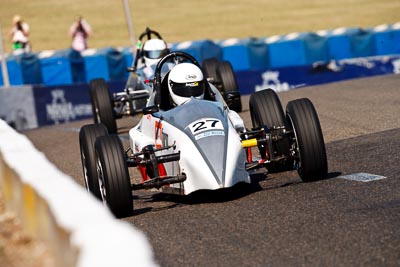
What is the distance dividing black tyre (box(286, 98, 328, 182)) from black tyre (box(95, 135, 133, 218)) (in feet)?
5.05

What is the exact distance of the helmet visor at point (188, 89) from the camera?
33.5 ft

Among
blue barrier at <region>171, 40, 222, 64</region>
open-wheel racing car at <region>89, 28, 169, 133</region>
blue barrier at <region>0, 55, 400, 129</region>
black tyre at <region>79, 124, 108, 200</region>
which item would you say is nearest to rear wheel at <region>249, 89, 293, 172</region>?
black tyre at <region>79, 124, 108, 200</region>

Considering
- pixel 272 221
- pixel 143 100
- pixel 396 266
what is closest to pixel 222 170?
pixel 272 221

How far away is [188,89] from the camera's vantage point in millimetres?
10219

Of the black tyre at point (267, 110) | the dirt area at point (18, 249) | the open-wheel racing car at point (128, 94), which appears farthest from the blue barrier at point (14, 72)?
the dirt area at point (18, 249)

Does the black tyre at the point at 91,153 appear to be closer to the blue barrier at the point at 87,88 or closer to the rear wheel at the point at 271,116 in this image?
the rear wheel at the point at 271,116

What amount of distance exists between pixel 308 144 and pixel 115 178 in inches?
66.7

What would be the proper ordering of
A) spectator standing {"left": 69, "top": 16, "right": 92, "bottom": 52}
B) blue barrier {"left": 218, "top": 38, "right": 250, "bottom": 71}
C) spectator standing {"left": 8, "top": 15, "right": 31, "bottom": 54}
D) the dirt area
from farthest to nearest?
1. spectator standing {"left": 69, "top": 16, "right": 92, "bottom": 52}
2. spectator standing {"left": 8, "top": 15, "right": 31, "bottom": 54}
3. blue barrier {"left": 218, "top": 38, "right": 250, "bottom": 71}
4. the dirt area

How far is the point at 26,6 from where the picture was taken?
166 feet

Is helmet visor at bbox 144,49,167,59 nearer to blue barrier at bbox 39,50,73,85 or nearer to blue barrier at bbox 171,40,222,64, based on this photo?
blue barrier at bbox 171,40,222,64

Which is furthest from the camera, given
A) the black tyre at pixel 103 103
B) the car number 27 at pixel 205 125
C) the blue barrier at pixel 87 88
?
the blue barrier at pixel 87 88

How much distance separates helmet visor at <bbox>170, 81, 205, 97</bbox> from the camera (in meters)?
10.2

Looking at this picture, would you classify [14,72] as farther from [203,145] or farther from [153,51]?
[203,145]

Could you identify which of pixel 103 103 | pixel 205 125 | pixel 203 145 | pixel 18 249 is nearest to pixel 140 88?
pixel 103 103
